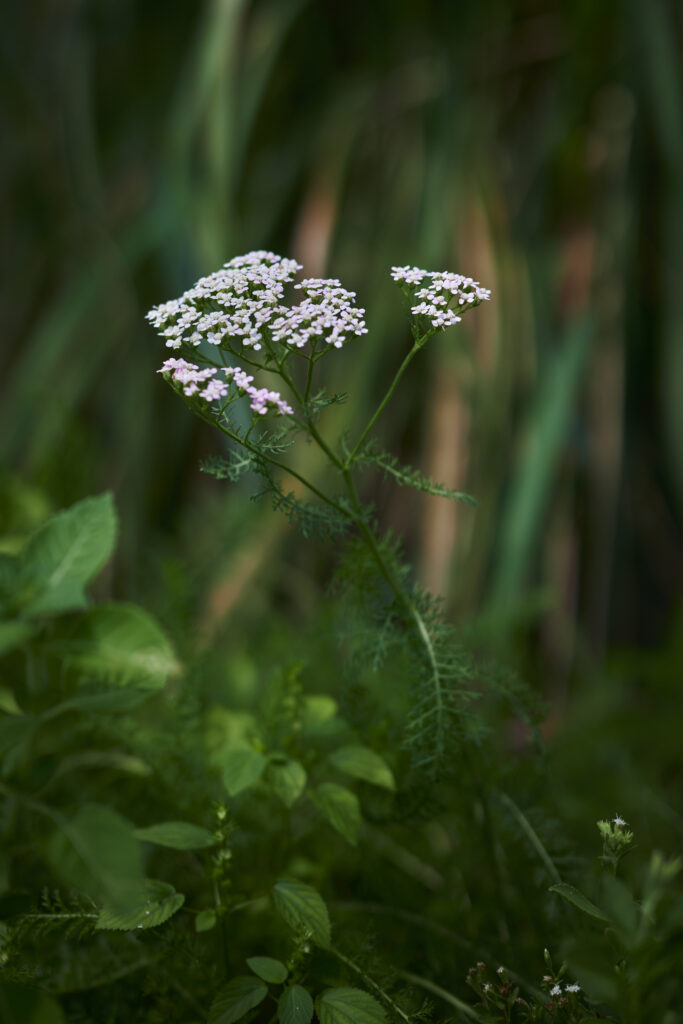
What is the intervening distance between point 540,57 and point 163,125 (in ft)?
2.32

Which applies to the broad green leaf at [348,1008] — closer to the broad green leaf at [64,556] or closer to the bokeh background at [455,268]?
the broad green leaf at [64,556]

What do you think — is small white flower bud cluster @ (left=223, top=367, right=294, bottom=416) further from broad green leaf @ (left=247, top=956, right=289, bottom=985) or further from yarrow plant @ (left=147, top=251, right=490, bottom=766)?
broad green leaf @ (left=247, top=956, right=289, bottom=985)

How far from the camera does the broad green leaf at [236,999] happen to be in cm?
37

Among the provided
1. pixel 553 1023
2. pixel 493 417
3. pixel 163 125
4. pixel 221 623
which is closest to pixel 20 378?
pixel 163 125

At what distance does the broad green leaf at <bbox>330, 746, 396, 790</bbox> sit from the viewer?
0.47 m

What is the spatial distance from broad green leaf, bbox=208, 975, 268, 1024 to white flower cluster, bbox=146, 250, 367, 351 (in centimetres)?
30

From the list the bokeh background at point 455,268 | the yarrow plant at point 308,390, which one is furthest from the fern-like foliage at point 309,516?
the bokeh background at point 455,268

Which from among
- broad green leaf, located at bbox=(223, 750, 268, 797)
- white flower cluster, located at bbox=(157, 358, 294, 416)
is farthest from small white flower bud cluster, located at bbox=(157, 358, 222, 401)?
broad green leaf, located at bbox=(223, 750, 268, 797)

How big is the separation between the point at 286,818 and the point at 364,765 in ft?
A: 0.21

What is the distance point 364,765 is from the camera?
18.7 inches

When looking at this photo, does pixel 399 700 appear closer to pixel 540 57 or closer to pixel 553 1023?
pixel 553 1023

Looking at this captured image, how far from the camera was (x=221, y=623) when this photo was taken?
1000mm

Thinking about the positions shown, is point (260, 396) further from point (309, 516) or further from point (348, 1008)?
point (348, 1008)

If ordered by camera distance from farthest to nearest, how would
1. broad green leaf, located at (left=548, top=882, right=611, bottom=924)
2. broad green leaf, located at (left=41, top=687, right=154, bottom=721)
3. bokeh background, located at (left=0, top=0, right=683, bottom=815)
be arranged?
bokeh background, located at (left=0, top=0, right=683, bottom=815), broad green leaf, located at (left=41, top=687, right=154, bottom=721), broad green leaf, located at (left=548, top=882, right=611, bottom=924)
